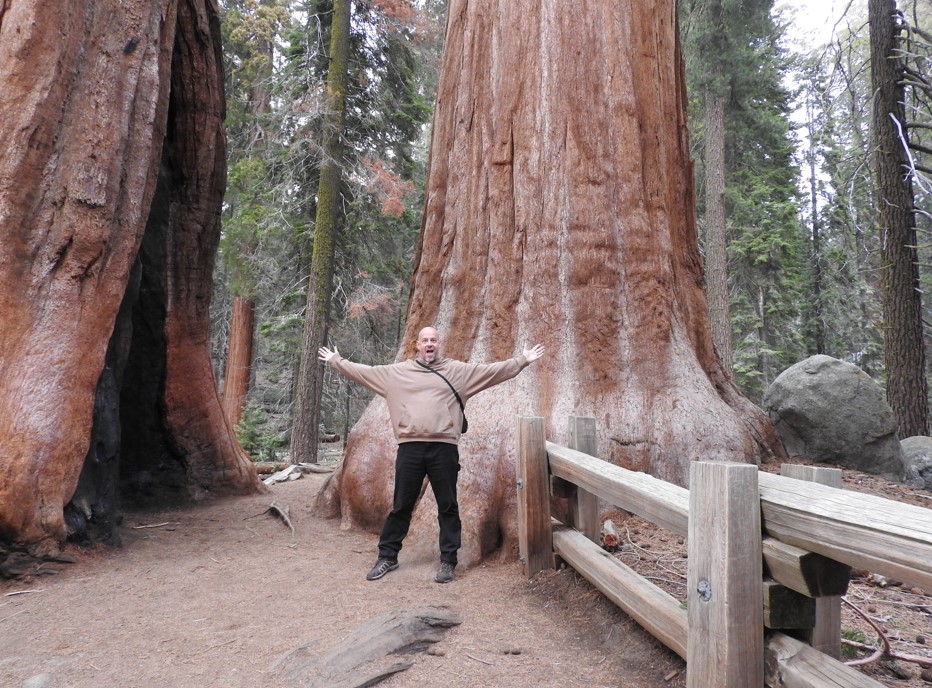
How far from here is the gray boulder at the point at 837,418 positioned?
7527mm

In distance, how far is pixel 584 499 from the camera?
14.3 ft

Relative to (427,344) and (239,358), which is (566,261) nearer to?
(427,344)

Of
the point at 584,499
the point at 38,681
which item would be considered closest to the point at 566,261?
the point at 584,499

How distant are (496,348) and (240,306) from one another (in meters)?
11.5

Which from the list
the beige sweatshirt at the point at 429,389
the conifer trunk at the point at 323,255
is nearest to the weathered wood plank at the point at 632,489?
the beige sweatshirt at the point at 429,389

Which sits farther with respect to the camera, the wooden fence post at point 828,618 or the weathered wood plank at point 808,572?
the wooden fence post at point 828,618

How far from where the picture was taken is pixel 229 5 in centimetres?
1535

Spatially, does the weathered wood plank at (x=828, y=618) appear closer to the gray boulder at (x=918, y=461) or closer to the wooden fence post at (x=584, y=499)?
the wooden fence post at (x=584, y=499)

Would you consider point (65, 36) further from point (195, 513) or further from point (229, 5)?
point (229, 5)

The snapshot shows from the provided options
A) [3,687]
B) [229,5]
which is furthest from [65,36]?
[229,5]

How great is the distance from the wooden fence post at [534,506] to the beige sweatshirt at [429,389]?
58 cm

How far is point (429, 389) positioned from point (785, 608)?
10.1 feet

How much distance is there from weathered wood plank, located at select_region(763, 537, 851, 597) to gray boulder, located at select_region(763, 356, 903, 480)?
21.8 feet

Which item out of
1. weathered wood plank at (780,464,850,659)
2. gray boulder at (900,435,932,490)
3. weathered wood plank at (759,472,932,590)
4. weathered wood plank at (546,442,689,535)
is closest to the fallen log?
weathered wood plank at (546,442,689,535)
